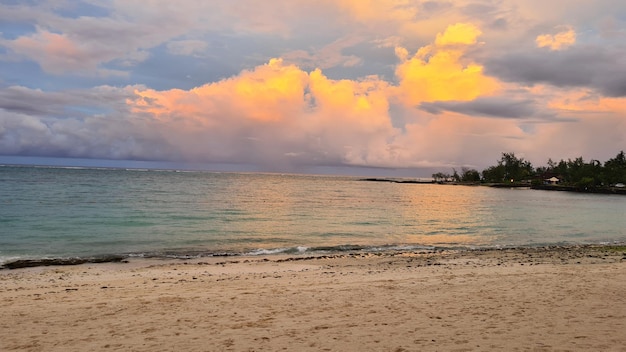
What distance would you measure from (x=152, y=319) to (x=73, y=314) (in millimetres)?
2063

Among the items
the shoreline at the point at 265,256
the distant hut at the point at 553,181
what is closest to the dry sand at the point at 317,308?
the shoreline at the point at 265,256

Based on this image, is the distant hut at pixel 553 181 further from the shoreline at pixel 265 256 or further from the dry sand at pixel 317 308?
the dry sand at pixel 317 308

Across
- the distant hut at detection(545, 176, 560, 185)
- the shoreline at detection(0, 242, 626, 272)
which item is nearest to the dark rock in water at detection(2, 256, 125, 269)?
A: the shoreline at detection(0, 242, 626, 272)

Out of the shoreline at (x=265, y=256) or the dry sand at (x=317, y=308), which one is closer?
the dry sand at (x=317, y=308)

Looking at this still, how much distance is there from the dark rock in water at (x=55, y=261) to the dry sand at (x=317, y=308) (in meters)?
1.09

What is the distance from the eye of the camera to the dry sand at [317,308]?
7777mm

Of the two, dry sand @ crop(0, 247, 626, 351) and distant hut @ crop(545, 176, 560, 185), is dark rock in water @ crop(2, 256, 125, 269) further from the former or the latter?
distant hut @ crop(545, 176, 560, 185)

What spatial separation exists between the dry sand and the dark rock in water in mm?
1091

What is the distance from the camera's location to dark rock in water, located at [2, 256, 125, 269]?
17250 millimetres

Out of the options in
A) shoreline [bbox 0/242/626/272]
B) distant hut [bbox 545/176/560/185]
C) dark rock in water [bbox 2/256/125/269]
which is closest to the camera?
dark rock in water [bbox 2/256/125/269]

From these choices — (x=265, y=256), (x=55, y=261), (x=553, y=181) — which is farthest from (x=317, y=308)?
(x=553, y=181)

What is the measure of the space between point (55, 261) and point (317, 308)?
1383cm

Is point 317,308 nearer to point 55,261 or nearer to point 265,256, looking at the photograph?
point 265,256

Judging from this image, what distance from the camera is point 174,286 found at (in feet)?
43.3
